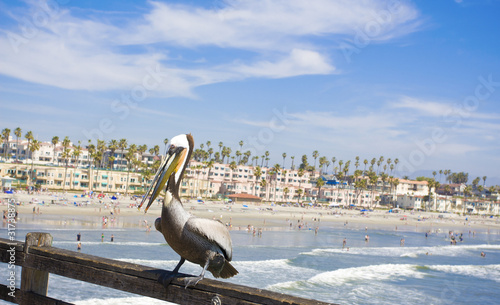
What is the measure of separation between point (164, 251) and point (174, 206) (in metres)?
33.7

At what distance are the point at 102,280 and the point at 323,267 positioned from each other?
108ft

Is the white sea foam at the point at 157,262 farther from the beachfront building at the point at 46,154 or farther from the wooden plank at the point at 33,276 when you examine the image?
the beachfront building at the point at 46,154

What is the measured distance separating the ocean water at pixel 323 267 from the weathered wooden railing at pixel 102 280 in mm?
17166

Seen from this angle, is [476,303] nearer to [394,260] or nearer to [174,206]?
[394,260]

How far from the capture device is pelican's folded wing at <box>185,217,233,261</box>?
3570 millimetres

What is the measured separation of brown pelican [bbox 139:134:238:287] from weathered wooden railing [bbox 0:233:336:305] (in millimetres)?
326

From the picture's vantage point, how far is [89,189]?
9088cm

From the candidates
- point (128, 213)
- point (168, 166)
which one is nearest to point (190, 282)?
point (168, 166)

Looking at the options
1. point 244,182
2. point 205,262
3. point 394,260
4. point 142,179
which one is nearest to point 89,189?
point 142,179

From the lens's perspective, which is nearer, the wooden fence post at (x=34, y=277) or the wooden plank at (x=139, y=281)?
the wooden plank at (x=139, y=281)

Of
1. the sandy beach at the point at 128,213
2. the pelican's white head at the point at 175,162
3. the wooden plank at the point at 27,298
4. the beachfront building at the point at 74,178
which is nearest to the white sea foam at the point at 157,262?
the sandy beach at the point at 128,213

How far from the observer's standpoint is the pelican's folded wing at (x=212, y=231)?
357cm

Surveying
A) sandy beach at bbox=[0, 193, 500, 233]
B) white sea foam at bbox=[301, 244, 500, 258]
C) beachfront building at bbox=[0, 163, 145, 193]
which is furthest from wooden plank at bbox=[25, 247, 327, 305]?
beachfront building at bbox=[0, 163, 145, 193]

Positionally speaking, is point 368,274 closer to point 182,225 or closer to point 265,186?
point 182,225
